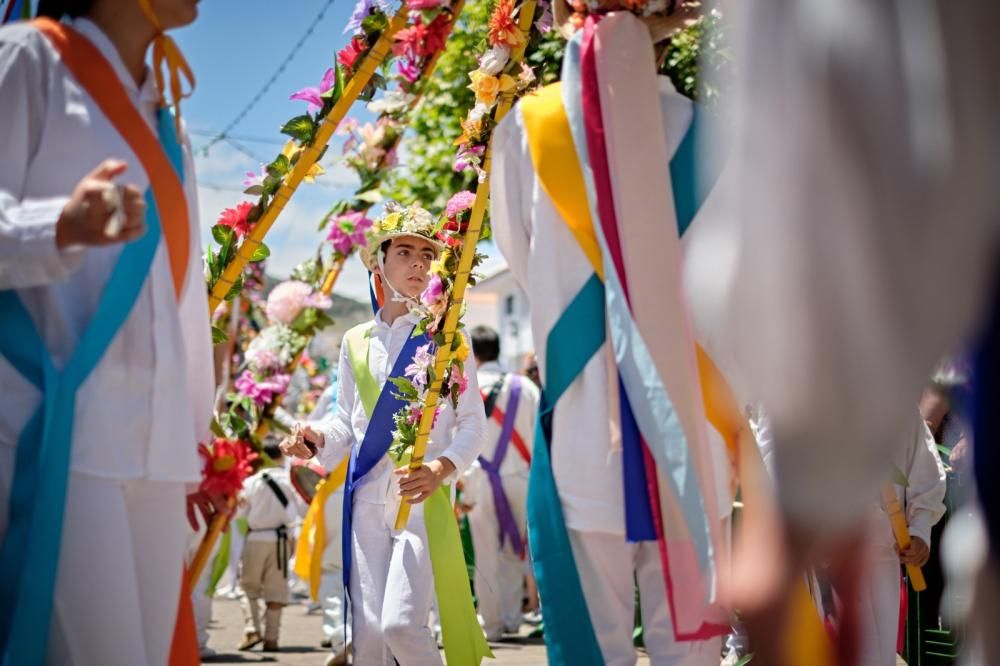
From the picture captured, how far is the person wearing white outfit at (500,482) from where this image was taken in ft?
Answer: 40.9

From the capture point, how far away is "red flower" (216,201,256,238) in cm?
575

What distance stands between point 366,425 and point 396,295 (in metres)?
0.68

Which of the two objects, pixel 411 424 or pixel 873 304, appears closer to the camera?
pixel 873 304

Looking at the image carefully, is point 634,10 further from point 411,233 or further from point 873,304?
point 411,233

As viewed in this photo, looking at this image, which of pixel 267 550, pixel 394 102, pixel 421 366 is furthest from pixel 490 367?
pixel 421 366

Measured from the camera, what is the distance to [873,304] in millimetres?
2828

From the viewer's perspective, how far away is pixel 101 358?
131 inches

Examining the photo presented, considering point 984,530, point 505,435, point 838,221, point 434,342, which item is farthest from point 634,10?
point 505,435

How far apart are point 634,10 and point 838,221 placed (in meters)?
1.28

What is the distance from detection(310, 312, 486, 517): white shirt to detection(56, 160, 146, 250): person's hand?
3001 mm

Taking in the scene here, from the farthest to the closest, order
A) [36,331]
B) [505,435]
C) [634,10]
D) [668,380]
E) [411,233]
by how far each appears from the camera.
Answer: [505,435], [411,233], [634,10], [668,380], [36,331]

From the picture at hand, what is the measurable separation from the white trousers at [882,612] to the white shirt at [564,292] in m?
2.71

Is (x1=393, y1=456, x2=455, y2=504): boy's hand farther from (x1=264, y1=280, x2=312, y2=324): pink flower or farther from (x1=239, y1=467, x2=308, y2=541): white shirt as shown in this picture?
(x1=239, y1=467, x2=308, y2=541): white shirt

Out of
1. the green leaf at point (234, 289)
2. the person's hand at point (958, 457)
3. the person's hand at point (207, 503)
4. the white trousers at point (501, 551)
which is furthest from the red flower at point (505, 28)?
the white trousers at point (501, 551)
